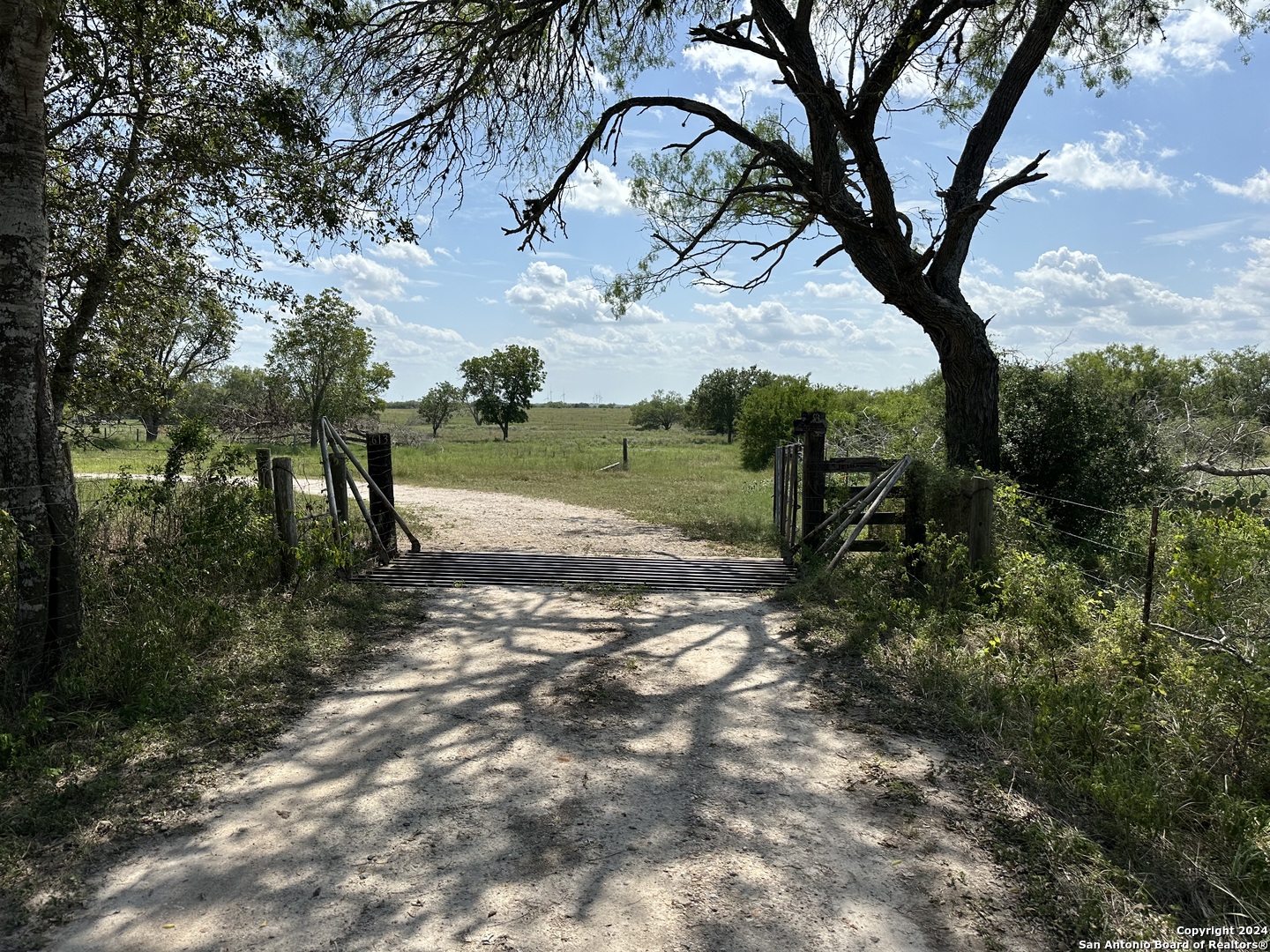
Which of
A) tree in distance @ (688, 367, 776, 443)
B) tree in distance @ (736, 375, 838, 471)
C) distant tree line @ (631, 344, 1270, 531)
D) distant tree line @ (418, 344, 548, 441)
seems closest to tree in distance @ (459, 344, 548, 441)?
distant tree line @ (418, 344, 548, 441)

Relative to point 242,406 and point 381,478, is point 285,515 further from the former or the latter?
point 242,406

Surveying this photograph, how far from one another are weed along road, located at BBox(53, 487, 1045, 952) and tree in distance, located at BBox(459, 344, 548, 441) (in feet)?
196

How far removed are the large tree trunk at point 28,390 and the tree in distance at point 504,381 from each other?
59.3 meters

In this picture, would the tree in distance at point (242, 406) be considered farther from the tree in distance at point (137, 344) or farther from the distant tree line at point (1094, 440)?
the distant tree line at point (1094, 440)

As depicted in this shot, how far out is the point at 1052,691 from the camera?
442 cm

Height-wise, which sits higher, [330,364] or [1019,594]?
[330,364]

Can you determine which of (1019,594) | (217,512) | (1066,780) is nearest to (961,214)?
A: (1019,594)

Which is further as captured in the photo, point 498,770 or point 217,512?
point 217,512

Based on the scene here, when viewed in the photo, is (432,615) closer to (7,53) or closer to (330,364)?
(7,53)

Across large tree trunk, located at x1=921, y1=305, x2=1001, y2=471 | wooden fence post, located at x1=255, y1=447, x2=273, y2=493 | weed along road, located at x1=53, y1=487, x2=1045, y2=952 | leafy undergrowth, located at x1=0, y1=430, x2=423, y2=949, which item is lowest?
weed along road, located at x1=53, y1=487, x2=1045, y2=952

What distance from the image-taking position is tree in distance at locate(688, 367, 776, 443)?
221ft

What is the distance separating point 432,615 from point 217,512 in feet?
7.44

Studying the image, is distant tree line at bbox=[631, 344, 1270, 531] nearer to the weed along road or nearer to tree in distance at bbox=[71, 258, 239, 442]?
the weed along road

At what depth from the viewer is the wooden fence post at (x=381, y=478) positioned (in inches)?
393
